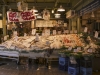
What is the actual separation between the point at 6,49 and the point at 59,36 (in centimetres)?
278

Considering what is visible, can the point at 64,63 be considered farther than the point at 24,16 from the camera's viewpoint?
No

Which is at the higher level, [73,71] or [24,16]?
[24,16]

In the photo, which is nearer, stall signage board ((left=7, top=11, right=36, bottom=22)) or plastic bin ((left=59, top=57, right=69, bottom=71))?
plastic bin ((left=59, top=57, right=69, bottom=71))

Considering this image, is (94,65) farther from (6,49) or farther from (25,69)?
(6,49)

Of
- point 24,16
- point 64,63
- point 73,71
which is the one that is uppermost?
point 24,16

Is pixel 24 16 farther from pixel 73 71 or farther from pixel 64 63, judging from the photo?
pixel 73 71

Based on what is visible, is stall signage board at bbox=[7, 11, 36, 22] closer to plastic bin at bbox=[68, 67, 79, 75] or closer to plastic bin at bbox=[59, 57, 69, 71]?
plastic bin at bbox=[59, 57, 69, 71]

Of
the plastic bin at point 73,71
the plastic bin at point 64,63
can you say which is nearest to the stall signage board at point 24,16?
the plastic bin at point 64,63

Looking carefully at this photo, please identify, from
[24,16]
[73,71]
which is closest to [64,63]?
[73,71]

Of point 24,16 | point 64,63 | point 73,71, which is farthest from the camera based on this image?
point 24,16

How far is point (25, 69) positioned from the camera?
26.5 ft

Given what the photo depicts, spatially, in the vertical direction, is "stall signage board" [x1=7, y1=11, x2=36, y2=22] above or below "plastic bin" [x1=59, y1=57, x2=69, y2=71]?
above

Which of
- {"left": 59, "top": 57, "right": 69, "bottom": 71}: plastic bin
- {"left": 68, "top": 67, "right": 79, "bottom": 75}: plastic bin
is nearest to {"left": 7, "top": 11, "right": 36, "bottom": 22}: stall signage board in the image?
{"left": 59, "top": 57, "right": 69, "bottom": 71}: plastic bin

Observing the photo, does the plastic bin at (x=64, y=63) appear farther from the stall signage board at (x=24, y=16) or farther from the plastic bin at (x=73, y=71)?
the stall signage board at (x=24, y=16)
